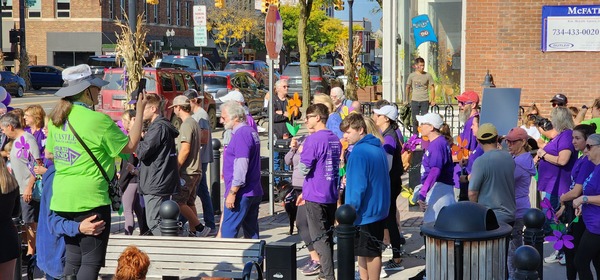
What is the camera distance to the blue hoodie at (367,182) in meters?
7.63

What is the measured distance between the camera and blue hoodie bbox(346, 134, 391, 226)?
25.0 feet

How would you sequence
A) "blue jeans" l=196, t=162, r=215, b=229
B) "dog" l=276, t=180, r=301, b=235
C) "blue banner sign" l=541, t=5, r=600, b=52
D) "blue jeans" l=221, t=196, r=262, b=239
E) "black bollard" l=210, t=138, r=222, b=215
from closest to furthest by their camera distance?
"blue jeans" l=221, t=196, r=262, b=239 → "dog" l=276, t=180, r=301, b=235 → "blue jeans" l=196, t=162, r=215, b=229 → "black bollard" l=210, t=138, r=222, b=215 → "blue banner sign" l=541, t=5, r=600, b=52

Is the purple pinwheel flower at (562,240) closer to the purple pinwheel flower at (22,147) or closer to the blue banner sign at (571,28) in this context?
the purple pinwheel flower at (22,147)

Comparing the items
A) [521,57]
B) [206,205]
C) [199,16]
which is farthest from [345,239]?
[199,16]

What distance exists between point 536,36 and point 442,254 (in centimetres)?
1408

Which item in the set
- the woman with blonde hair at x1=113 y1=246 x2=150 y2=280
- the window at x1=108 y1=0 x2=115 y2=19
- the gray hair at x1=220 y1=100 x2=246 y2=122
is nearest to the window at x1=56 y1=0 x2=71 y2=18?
the window at x1=108 y1=0 x2=115 y2=19

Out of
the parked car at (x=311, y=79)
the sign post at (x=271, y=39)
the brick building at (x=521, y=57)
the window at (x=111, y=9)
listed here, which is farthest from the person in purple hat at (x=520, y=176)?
the window at (x=111, y=9)

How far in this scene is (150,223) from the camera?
366 inches

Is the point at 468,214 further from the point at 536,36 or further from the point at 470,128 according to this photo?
the point at 536,36

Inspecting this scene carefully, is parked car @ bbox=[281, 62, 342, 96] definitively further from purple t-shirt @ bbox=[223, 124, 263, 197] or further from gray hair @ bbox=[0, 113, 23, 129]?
purple t-shirt @ bbox=[223, 124, 263, 197]

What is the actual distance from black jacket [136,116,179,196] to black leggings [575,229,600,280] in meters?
4.20

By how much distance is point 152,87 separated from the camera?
77.7ft

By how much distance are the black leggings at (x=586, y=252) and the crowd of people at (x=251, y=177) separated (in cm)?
1

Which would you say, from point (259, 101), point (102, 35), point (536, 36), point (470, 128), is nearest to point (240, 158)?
point (470, 128)
